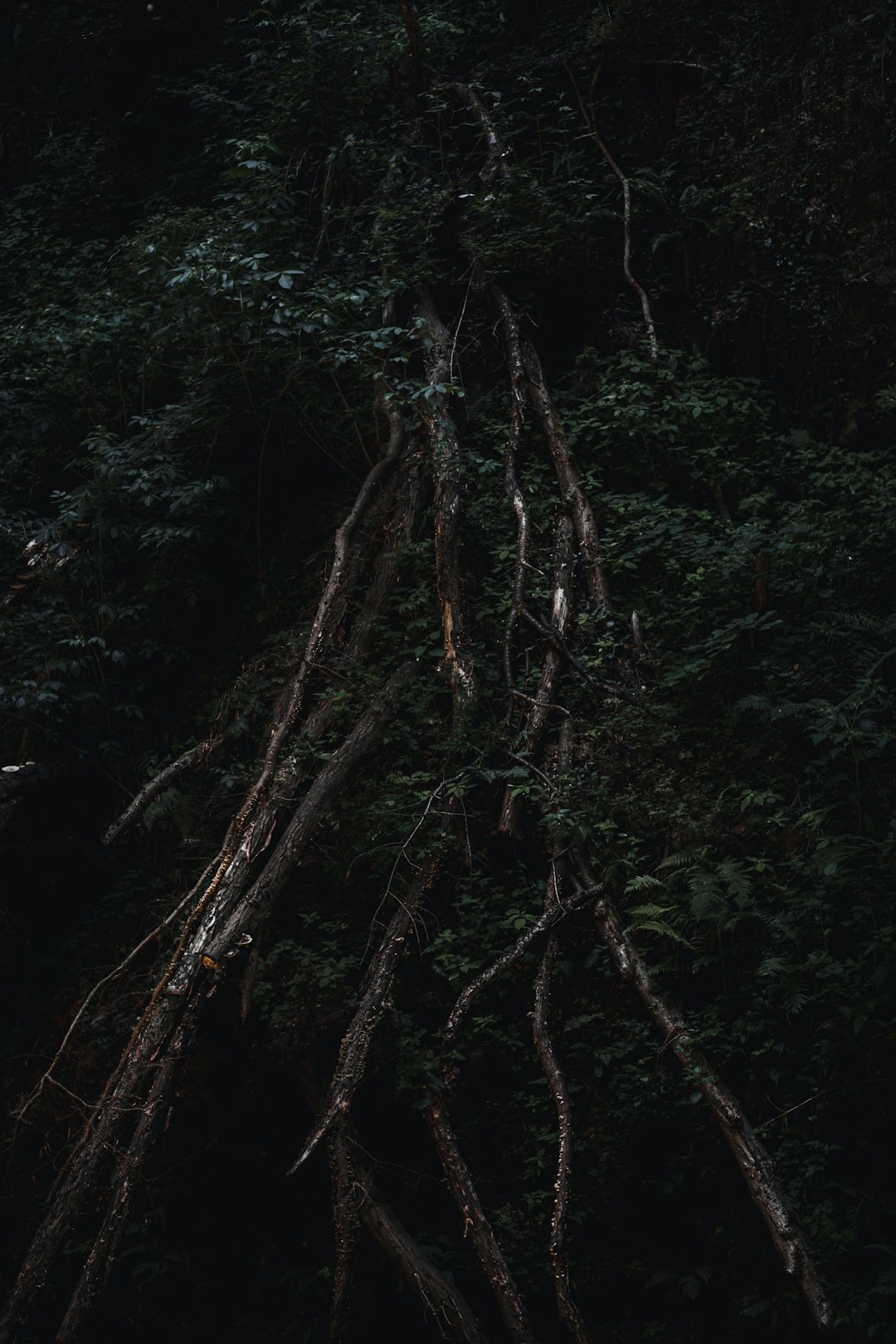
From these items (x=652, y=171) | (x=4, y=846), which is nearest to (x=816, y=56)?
(x=652, y=171)

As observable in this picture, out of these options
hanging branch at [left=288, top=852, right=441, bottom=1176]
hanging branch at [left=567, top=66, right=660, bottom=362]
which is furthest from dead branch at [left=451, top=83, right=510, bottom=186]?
hanging branch at [left=288, top=852, right=441, bottom=1176]

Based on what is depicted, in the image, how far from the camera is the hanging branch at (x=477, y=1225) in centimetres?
421

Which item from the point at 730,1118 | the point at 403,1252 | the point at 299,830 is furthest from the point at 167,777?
the point at 730,1118

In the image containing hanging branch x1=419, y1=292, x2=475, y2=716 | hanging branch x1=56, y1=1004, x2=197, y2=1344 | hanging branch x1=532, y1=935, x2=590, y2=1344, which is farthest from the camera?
hanging branch x1=419, y1=292, x2=475, y2=716

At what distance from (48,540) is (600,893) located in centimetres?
496

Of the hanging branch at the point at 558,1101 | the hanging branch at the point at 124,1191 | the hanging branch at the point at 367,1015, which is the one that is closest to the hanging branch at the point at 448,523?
the hanging branch at the point at 558,1101

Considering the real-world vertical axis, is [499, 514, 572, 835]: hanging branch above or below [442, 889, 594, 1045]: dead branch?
above

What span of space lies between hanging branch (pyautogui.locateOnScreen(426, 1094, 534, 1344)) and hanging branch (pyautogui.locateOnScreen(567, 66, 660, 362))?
6076 millimetres

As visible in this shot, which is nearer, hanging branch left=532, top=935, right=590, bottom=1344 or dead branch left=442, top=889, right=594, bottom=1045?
hanging branch left=532, top=935, right=590, bottom=1344

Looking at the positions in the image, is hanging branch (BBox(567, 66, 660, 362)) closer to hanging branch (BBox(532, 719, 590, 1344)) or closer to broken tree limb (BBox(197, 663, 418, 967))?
broken tree limb (BBox(197, 663, 418, 967))

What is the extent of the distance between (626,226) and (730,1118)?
755 centimetres

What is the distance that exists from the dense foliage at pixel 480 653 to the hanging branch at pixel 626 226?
0.06 meters

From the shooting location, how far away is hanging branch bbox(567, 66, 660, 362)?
26.8 feet

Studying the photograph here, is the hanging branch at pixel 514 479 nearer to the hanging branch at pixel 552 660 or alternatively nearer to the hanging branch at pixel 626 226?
the hanging branch at pixel 552 660
